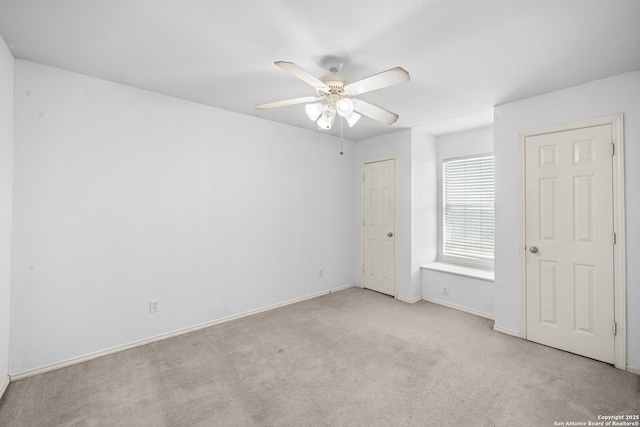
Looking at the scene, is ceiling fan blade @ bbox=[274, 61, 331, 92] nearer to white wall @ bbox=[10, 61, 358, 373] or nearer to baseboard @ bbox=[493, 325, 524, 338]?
white wall @ bbox=[10, 61, 358, 373]

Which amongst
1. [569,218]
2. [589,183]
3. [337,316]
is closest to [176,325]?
[337,316]

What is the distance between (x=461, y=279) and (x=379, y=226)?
1355 mm

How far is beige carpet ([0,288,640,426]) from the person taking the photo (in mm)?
1861

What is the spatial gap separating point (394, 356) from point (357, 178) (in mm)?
2941

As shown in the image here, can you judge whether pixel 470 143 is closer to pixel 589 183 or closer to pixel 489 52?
pixel 589 183

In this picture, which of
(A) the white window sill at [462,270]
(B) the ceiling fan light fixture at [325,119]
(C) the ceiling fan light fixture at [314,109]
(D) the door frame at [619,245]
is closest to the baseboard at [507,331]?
(A) the white window sill at [462,270]

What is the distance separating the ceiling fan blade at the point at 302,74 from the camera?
5.57ft

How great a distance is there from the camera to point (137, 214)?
9.20ft

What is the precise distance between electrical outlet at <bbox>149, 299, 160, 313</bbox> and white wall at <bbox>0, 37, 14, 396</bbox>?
0.97 m

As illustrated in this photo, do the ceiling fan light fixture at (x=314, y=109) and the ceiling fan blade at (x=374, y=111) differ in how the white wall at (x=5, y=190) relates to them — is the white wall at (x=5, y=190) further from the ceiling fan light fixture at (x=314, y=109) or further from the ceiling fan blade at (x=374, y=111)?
the ceiling fan blade at (x=374, y=111)

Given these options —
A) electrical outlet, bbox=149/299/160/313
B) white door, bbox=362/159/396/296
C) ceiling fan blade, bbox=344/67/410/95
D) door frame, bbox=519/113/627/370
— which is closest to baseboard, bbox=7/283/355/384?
electrical outlet, bbox=149/299/160/313

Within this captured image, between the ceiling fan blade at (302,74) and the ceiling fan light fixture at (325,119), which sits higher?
the ceiling fan blade at (302,74)

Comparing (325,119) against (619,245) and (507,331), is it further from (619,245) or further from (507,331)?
(507,331)

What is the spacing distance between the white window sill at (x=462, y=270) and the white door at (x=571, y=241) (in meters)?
0.70
